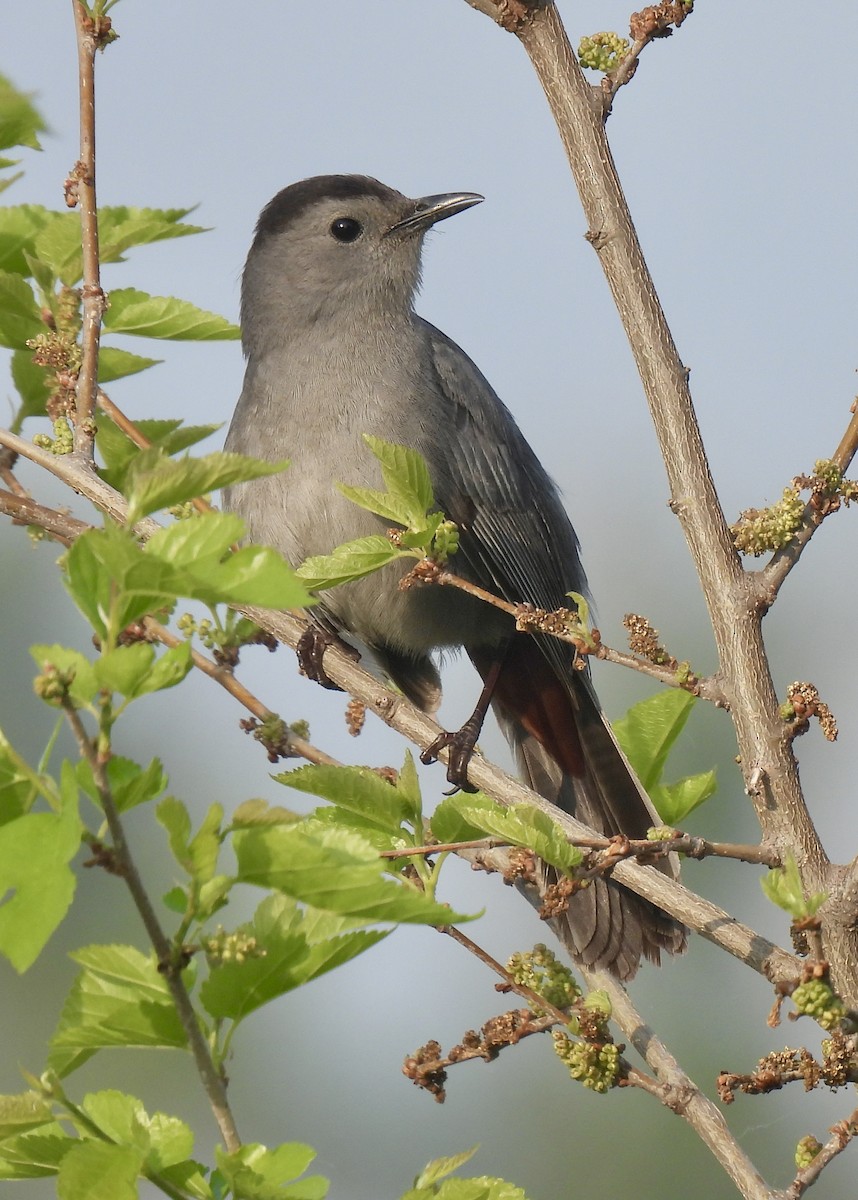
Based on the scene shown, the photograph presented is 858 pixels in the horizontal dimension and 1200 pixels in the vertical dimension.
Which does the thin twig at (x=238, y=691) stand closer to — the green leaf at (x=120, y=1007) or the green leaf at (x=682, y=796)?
the green leaf at (x=682, y=796)

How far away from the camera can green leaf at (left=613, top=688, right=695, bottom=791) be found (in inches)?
115

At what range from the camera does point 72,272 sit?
300cm

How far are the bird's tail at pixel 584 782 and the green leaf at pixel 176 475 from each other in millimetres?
2408

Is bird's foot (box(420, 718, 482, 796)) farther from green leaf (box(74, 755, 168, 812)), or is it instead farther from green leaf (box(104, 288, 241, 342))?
green leaf (box(74, 755, 168, 812))

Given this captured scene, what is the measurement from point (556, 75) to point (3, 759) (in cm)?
167

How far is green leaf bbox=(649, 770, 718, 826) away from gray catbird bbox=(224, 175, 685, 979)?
1299 mm

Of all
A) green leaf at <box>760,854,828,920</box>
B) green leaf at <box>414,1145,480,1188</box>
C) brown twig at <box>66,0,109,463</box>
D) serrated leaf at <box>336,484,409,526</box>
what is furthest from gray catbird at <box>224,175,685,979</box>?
green leaf at <box>414,1145,480,1188</box>

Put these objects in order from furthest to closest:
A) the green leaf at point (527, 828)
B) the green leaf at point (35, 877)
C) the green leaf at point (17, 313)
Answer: the green leaf at point (17, 313) < the green leaf at point (527, 828) < the green leaf at point (35, 877)

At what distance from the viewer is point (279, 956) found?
164 centimetres

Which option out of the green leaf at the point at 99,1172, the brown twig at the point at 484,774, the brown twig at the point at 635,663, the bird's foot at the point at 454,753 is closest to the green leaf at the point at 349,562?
the brown twig at the point at 635,663

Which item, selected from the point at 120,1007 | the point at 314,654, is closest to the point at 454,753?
the point at 314,654

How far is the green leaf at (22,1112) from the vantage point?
4.99 ft

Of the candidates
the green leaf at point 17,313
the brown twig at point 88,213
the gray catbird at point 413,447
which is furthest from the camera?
the gray catbird at point 413,447

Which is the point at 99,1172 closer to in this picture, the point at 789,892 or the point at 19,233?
the point at 789,892
